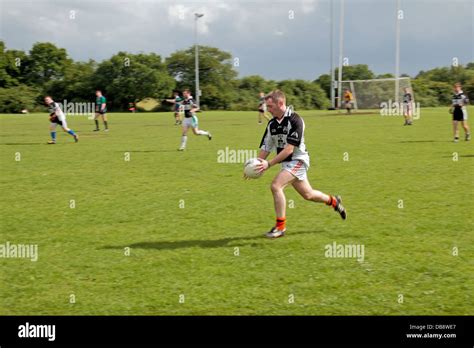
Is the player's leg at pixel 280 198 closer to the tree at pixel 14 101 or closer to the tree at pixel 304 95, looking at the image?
the tree at pixel 14 101

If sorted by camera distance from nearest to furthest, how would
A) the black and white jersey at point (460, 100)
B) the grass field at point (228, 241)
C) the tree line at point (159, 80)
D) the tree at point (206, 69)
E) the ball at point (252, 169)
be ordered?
the grass field at point (228, 241) → the ball at point (252, 169) → the black and white jersey at point (460, 100) → the tree line at point (159, 80) → the tree at point (206, 69)

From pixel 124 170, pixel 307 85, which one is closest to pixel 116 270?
pixel 124 170

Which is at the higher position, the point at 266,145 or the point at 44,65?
the point at 44,65

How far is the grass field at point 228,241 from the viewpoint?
17.2ft

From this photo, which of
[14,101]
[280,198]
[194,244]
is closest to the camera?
[194,244]

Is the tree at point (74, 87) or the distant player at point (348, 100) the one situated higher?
the tree at point (74, 87)

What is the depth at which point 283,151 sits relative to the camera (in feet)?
24.0

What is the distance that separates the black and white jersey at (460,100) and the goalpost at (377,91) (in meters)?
27.4

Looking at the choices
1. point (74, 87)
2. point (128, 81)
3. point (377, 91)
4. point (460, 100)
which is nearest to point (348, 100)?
point (377, 91)

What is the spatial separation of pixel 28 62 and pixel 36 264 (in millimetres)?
92688

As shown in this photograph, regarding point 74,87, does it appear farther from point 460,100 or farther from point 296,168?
point 296,168

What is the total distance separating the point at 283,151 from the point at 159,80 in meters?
77.3

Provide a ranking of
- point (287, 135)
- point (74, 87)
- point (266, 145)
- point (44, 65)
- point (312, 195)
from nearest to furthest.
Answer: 1. point (287, 135)
2. point (266, 145)
3. point (312, 195)
4. point (74, 87)
5. point (44, 65)

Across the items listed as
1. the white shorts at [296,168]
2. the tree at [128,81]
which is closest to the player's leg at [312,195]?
the white shorts at [296,168]
